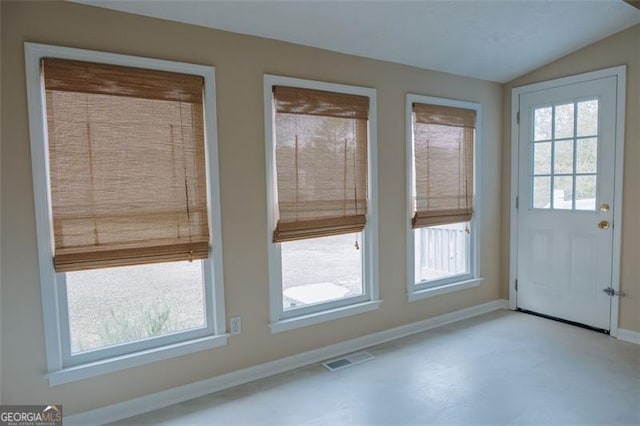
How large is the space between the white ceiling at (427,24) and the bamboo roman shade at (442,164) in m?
0.45

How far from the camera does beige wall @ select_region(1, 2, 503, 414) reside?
2.04 m

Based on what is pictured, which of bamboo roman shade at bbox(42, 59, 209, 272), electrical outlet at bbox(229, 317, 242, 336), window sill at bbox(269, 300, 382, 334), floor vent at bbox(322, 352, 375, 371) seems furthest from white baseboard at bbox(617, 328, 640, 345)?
bamboo roman shade at bbox(42, 59, 209, 272)

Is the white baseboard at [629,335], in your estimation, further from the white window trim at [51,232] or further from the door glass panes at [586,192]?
the white window trim at [51,232]

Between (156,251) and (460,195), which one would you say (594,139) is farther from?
(156,251)

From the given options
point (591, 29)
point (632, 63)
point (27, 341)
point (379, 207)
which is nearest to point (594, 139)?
point (632, 63)

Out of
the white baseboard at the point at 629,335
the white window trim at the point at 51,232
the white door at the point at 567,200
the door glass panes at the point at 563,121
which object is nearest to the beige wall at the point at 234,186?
the white window trim at the point at 51,232

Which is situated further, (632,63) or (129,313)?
(632,63)

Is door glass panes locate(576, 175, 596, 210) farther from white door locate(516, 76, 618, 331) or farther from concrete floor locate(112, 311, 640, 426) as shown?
concrete floor locate(112, 311, 640, 426)

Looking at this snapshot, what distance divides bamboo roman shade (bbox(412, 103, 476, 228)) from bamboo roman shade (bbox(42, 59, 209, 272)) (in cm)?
190

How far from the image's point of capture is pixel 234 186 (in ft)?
8.70

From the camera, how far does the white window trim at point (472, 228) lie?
347 cm

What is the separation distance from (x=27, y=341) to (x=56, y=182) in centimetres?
84

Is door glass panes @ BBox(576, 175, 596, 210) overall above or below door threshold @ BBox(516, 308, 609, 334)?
above

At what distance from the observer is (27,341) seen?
6.88 feet
